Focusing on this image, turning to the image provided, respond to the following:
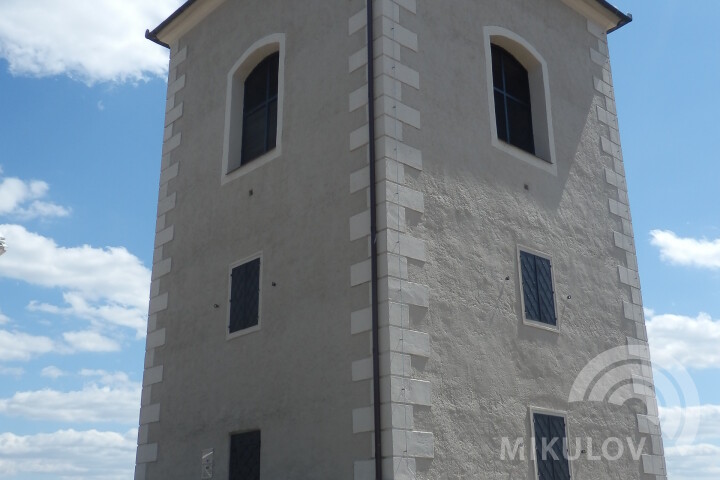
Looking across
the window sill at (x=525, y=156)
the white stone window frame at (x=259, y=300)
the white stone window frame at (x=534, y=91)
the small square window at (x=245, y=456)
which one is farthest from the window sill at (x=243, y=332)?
the white stone window frame at (x=534, y=91)

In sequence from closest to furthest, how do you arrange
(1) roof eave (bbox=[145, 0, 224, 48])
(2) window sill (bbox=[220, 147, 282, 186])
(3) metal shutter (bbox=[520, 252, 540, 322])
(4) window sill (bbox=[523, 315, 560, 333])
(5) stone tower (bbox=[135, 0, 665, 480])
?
(5) stone tower (bbox=[135, 0, 665, 480]) < (4) window sill (bbox=[523, 315, 560, 333]) < (3) metal shutter (bbox=[520, 252, 540, 322]) < (2) window sill (bbox=[220, 147, 282, 186]) < (1) roof eave (bbox=[145, 0, 224, 48])

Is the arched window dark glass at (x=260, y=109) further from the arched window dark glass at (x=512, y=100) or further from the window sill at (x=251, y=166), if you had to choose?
the arched window dark glass at (x=512, y=100)

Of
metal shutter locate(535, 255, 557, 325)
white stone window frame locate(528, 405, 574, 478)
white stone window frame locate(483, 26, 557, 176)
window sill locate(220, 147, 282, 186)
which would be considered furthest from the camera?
white stone window frame locate(483, 26, 557, 176)

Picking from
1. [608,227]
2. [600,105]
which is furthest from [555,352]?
[600,105]

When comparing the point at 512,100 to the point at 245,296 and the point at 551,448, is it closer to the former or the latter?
the point at 245,296

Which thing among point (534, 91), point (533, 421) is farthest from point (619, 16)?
point (533, 421)

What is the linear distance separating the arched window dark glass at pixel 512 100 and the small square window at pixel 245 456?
582 cm

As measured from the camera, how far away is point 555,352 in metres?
12.6

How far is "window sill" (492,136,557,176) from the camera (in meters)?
13.1

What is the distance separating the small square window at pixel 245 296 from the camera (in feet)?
41.0

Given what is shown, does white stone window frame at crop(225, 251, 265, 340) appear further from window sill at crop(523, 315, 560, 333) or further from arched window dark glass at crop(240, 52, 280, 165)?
window sill at crop(523, 315, 560, 333)

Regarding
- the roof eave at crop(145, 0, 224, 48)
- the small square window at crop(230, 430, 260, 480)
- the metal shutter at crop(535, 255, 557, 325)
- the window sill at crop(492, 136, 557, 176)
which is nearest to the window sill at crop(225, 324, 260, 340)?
the small square window at crop(230, 430, 260, 480)

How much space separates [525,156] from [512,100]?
50.6 inches

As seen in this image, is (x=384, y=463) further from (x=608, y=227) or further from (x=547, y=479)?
(x=608, y=227)
